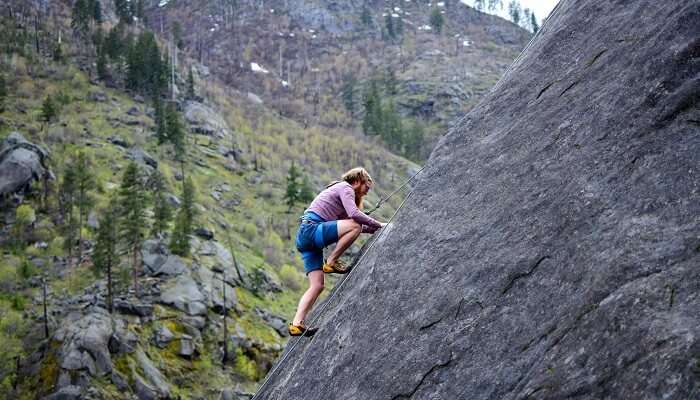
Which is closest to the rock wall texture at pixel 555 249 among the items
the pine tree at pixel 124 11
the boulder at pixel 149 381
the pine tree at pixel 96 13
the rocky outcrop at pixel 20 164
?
the boulder at pixel 149 381

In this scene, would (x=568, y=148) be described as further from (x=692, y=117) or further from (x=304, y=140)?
(x=304, y=140)

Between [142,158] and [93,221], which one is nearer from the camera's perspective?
[93,221]

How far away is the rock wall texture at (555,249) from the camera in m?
4.40

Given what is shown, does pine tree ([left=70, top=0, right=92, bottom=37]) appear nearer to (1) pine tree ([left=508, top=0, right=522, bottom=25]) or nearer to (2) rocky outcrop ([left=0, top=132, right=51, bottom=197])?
(2) rocky outcrop ([left=0, top=132, right=51, bottom=197])

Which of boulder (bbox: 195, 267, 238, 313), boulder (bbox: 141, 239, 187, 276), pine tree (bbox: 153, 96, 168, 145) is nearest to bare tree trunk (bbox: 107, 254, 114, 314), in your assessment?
boulder (bbox: 141, 239, 187, 276)

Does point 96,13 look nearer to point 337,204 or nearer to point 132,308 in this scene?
point 132,308

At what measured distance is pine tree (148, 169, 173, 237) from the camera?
39.5 m

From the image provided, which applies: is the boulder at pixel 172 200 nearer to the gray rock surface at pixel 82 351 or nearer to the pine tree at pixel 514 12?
the gray rock surface at pixel 82 351

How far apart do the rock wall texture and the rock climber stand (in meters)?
0.32

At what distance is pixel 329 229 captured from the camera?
7.41 metres

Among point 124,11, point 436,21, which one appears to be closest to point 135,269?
point 124,11

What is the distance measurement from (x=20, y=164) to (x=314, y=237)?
42650mm

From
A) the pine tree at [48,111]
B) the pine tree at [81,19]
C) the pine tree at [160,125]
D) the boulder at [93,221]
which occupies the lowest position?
the boulder at [93,221]

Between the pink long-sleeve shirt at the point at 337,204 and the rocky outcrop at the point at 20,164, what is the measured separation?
1638 inches
